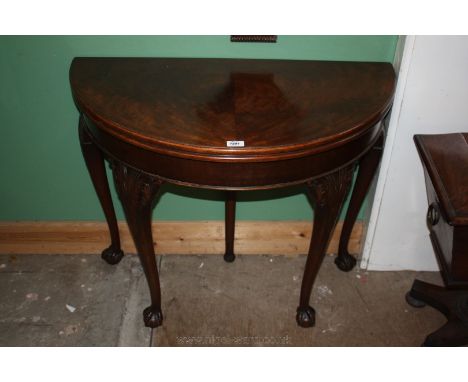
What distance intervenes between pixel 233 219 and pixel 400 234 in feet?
2.27

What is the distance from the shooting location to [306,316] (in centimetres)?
174

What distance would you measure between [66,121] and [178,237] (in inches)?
26.6

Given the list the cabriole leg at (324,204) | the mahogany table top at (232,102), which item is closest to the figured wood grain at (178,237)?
the cabriole leg at (324,204)

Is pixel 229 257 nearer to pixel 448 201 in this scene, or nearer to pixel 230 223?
pixel 230 223

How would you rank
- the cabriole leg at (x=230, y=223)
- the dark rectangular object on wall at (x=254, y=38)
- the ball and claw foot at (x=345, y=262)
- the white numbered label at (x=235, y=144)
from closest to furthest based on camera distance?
the white numbered label at (x=235, y=144) < the dark rectangular object on wall at (x=254, y=38) < the cabriole leg at (x=230, y=223) < the ball and claw foot at (x=345, y=262)

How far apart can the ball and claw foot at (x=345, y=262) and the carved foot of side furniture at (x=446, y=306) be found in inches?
10.2

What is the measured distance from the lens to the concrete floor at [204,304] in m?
1.75

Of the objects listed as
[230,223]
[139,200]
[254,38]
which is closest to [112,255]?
[230,223]

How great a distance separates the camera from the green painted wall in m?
1.49

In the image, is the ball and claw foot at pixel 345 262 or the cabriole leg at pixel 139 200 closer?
the cabriole leg at pixel 139 200

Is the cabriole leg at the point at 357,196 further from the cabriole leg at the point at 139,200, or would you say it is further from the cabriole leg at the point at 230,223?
the cabriole leg at the point at 139,200

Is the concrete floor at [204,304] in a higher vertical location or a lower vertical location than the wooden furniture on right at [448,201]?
lower
